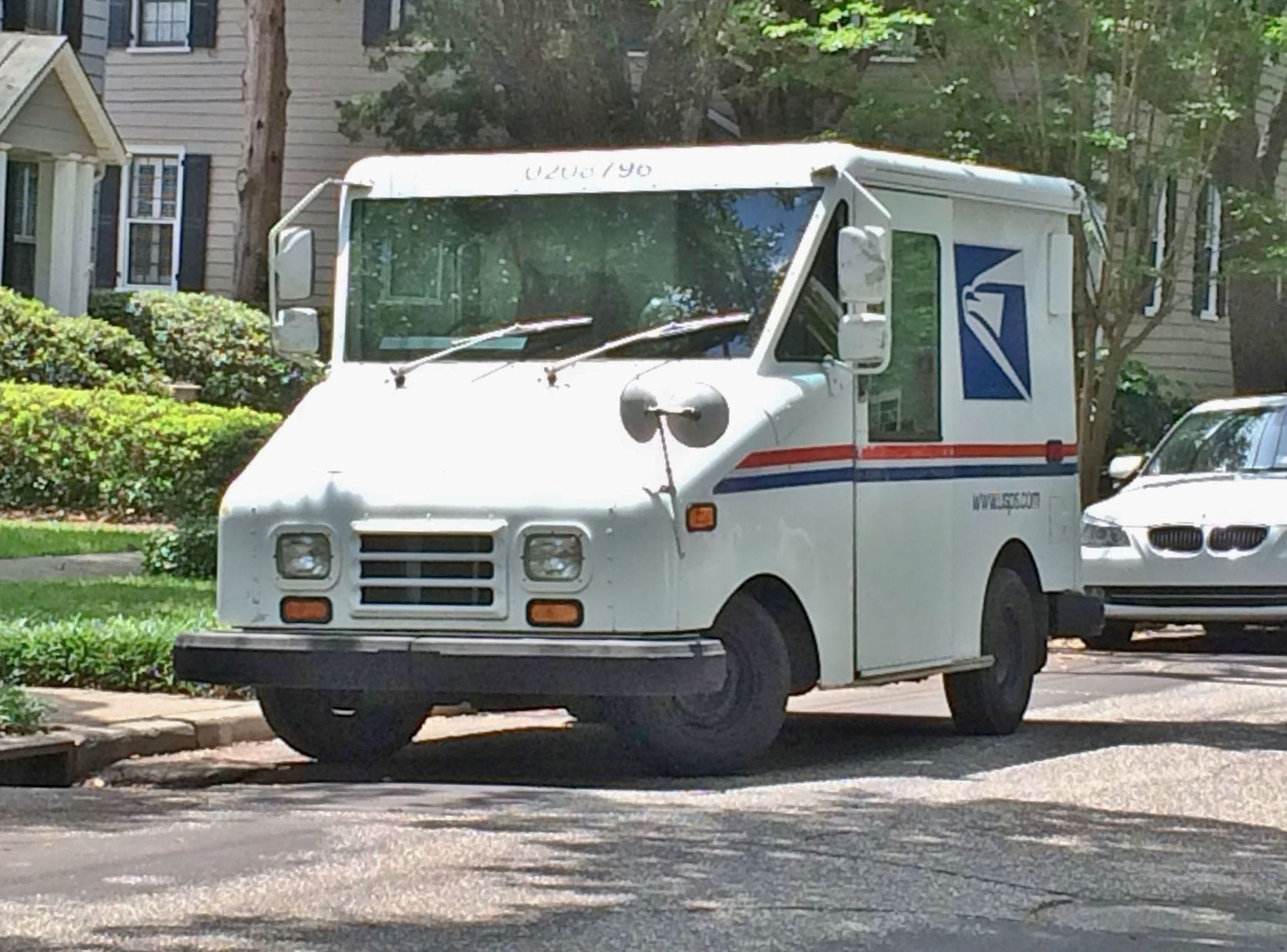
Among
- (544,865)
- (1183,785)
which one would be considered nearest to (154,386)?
(1183,785)

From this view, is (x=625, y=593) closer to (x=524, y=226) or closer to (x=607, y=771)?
(x=607, y=771)

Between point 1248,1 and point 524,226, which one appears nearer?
point 524,226

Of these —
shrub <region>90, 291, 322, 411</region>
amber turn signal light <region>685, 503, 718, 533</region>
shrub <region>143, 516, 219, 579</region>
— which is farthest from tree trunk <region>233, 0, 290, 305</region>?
amber turn signal light <region>685, 503, 718, 533</region>

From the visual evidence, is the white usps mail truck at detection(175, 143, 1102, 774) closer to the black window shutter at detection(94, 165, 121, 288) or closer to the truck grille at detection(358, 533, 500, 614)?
the truck grille at detection(358, 533, 500, 614)

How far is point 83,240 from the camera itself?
31.3 metres

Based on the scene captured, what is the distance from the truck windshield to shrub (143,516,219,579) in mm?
6601

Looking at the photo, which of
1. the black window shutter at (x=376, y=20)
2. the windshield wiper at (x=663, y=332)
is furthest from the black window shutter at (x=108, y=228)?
the windshield wiper at (x=663, y=332)

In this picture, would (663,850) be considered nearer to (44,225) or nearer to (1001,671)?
(1001,671)

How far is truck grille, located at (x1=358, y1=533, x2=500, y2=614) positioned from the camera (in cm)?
1045

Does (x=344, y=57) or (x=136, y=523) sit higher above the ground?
(x=344, y=57)

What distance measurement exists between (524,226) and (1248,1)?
10.2 m

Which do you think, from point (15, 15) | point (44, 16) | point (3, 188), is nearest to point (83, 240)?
point (3, 188)

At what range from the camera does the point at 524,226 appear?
38.4 feet

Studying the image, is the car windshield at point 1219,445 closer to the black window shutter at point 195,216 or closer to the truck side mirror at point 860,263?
the truck side mirror at point 860,263
